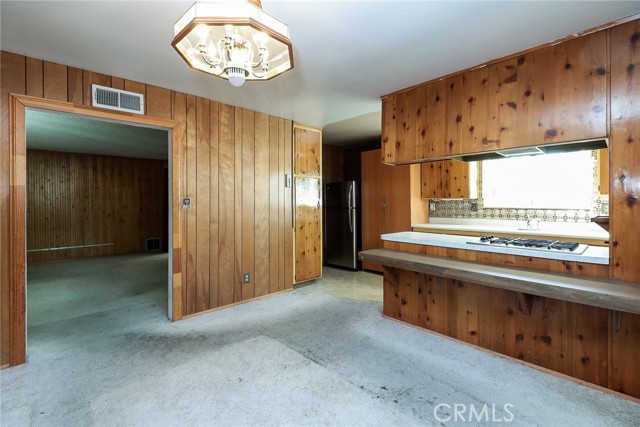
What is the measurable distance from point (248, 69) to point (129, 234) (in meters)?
7.61

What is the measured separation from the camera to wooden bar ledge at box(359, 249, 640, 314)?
166 cm

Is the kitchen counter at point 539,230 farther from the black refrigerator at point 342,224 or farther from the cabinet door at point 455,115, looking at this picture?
the cabinet door at point 455,115

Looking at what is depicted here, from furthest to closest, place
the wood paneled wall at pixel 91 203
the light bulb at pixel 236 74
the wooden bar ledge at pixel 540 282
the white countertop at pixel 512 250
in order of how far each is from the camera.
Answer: the wood paneled wall at pixel 91 203, the white countertop at pixel 512 250, the wooden bar ledge at pixel 540 282, the light bulb at pixel 236 74

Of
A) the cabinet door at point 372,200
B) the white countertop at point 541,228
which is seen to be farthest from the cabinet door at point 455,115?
the cabinet door at point 372,200

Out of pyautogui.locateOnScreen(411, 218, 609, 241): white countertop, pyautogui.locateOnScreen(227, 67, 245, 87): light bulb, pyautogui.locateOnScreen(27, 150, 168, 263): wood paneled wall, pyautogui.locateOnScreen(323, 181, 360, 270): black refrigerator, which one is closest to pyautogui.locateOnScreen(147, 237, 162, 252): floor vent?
pyautogui.locateOnScreen(27, 150, 168, 263): wood paneled wall

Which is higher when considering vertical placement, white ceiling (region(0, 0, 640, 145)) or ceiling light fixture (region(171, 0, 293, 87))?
white ceiling (region(0, 0, 640, 145))

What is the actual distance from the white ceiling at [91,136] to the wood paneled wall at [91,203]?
40cm

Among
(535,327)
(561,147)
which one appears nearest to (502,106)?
(561,147)

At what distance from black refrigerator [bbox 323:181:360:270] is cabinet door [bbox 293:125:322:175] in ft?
3.17

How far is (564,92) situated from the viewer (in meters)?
2.09

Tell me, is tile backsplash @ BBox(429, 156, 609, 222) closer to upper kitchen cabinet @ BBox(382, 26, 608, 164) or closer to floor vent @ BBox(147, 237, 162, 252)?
upper kitchen cabinet @ BBox(382, 26, 608, 164)

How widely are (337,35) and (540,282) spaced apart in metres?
2.11

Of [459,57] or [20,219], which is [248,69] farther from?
[20,219]

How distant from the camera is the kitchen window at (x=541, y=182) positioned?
3555 mm
